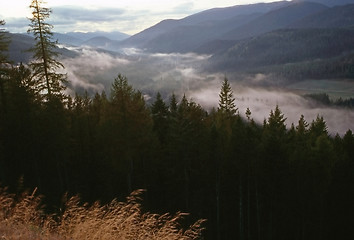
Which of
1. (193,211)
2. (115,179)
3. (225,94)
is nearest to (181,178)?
(193,211)

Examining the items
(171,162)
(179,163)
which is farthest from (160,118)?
(179,163)

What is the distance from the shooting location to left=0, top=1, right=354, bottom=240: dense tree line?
2189 centimetres

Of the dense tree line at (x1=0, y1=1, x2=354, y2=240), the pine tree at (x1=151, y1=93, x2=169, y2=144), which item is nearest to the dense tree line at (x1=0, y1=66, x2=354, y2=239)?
the dense tree line at (x1=0, y1=1, x2=354, y2=240)

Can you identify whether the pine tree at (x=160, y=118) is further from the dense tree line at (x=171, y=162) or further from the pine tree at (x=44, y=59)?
the pine tree at (x=44, y=59)

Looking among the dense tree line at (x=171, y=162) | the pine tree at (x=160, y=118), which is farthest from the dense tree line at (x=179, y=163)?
the pine tree at (x=160, y=118)

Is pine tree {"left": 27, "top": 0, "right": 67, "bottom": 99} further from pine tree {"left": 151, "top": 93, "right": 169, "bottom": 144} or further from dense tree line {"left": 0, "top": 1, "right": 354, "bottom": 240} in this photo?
pine tree {"left": 151, "top": 93, "right": 169, "bottom": 144}

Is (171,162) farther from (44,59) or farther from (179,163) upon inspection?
(44,59)

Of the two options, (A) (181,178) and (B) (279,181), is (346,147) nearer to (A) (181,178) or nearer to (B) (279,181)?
(B) (279,181)

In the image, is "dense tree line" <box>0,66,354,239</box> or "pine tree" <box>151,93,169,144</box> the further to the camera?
"pine tree" <box>151,93,169,144</box>

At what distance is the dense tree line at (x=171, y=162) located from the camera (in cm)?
2189

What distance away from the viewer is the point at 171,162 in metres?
25.3

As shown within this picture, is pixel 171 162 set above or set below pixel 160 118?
below

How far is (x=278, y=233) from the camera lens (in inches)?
1145

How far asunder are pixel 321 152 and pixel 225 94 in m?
16.0
